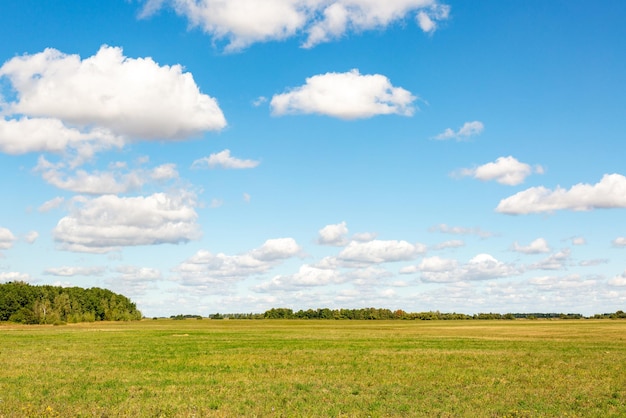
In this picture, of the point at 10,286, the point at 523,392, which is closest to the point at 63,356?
the point at 523,392

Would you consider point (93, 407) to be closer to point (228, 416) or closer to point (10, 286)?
point (228, 416)

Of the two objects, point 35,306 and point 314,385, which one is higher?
point 35,306

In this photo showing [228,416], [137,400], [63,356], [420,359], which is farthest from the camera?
[63,356]

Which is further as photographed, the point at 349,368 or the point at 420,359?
the point at 420,359

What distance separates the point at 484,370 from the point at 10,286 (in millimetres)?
182831

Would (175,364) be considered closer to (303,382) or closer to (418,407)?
(303,382)

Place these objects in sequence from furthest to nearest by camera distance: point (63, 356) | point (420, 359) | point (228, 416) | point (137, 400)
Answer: point (63, 356) → point (420, 359) → point (137, 400) → point (228, 416)

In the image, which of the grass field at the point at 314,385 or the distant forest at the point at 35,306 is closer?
the grass field at the point at 314,385

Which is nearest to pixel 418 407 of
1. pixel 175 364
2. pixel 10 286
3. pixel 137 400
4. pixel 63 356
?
pixel 137 400

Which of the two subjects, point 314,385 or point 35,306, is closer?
point 314,385

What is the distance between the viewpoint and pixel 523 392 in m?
28.8

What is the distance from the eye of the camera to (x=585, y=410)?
24.4m

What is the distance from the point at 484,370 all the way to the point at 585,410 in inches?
507

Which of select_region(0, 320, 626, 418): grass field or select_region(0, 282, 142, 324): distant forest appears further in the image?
select_region(0, 282, 142, 324): distant forest
